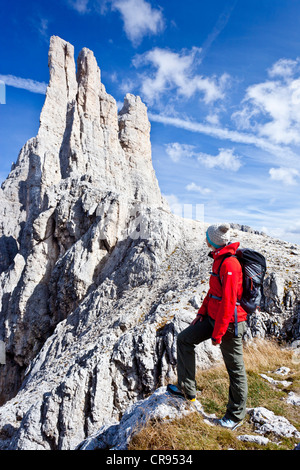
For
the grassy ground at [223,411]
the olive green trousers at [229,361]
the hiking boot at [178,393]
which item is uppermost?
the olive green trousers at [229,361]

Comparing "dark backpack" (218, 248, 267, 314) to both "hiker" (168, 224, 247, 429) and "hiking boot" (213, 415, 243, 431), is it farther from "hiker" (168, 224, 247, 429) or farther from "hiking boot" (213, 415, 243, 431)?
"hiking boot" (213, 415, 243, 431)

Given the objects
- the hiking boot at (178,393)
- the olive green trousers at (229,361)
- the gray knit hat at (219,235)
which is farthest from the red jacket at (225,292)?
the hiking boot at (178,393)

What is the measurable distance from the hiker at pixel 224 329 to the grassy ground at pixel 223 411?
452 mm

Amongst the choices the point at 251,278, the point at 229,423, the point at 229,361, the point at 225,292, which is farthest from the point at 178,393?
the point at 251,278

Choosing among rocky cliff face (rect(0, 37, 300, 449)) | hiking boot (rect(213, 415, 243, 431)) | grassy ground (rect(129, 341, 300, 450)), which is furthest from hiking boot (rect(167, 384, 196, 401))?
rocky cliff face (rect(0, 37, 300, 449))

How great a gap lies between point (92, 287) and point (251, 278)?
69.4ft

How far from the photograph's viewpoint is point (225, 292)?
4.28 meters

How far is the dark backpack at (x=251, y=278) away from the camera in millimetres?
4520

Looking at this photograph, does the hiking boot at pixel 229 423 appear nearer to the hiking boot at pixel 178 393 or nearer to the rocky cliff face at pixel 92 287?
the hiking boot at pixel 178 393

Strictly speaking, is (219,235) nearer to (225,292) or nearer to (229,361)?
(225,292)

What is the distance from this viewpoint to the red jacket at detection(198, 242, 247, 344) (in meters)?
4.23

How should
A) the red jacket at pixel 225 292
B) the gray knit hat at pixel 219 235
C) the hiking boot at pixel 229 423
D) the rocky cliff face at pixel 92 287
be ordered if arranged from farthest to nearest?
the rocky cliff face at pixel 92 287
the gray knit hat at pixel 219 235
the hiking boot at pixel 229 423
the red jacket at pixel 225 292

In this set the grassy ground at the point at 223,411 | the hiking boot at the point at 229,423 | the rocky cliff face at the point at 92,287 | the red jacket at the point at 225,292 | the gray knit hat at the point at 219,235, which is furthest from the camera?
the rocky cliff face at the point at 92,287

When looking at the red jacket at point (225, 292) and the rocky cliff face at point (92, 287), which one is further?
the rocky cliff face at point (92, 287)
